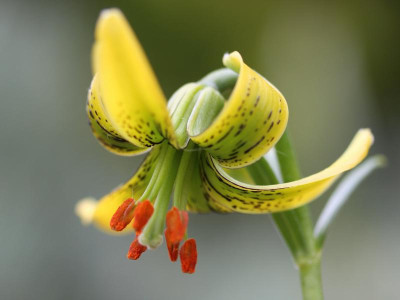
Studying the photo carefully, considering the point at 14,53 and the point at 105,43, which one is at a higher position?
the point at 14,53

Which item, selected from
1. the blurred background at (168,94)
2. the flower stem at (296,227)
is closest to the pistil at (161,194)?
the flower stem at (296,227)

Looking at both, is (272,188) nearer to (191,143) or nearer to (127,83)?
(191,143)

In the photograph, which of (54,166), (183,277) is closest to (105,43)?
(183,277)

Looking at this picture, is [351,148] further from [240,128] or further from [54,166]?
[54,166]

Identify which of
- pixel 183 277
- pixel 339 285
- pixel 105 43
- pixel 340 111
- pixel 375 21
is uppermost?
pixel 375 21

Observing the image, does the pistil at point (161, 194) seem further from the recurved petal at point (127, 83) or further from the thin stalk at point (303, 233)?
the thin stalk at point (303, 233)

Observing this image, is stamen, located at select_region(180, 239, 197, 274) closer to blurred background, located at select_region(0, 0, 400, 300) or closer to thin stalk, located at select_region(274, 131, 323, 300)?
thin stalk, located at select_region(274, 131, 323, 300)
